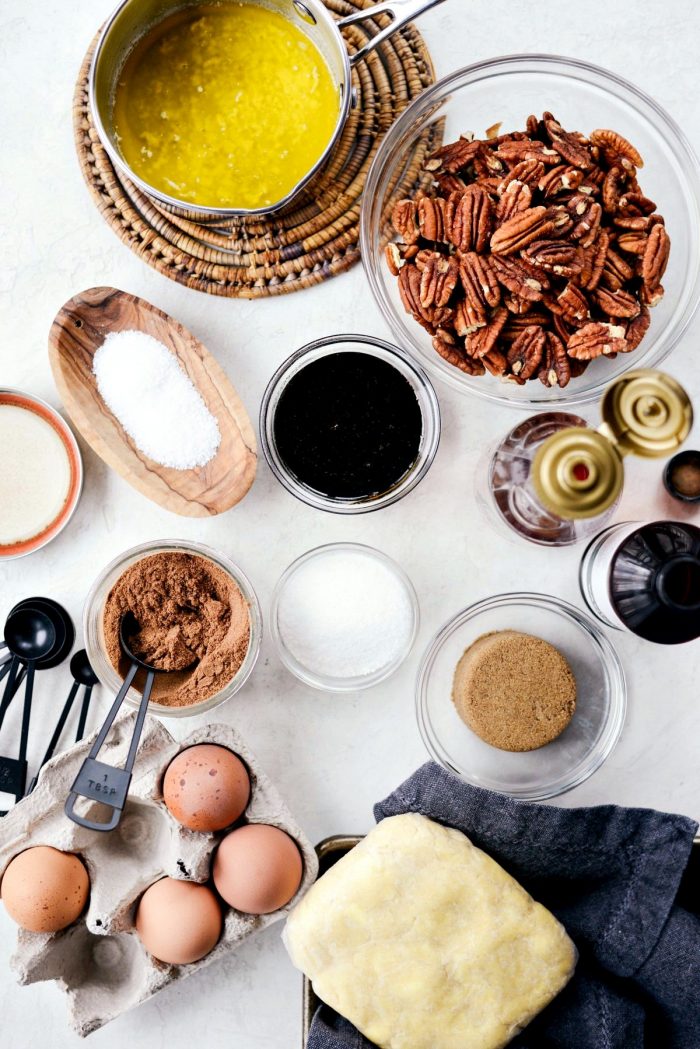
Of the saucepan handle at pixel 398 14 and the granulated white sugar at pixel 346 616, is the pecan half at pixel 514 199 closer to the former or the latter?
the saucepan handle at pixel 398 14

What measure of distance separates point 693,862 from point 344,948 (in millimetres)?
544

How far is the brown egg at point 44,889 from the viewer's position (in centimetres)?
113

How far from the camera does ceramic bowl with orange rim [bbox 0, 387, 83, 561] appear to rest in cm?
129

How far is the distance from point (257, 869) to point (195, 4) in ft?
4.05

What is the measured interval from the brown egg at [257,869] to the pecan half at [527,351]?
2.39 ft

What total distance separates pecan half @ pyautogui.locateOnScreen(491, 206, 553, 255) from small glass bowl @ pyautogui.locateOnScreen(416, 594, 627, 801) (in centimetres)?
52

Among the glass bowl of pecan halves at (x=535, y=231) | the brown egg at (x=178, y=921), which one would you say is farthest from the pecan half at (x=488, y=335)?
the brown egg at (x=178, y=921)

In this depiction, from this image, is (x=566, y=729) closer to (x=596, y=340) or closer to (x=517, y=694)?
(x=517, y=694)

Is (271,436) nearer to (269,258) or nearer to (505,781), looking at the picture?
(269,258)

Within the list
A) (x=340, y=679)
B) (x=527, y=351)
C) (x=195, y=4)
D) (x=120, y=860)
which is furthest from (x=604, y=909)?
(x=195, y=4)

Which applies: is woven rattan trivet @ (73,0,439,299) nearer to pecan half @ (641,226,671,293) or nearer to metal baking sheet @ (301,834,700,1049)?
pecan half @ (641,226,671,293)

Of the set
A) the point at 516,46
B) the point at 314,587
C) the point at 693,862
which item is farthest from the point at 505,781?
the point at 516,46

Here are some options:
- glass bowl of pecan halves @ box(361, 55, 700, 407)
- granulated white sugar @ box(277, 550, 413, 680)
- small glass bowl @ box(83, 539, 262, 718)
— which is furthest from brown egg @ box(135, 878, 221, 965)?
glass bowl of pecan halves @ box(361, 55, 700, 407)

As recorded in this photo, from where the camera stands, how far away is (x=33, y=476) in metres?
1.30
